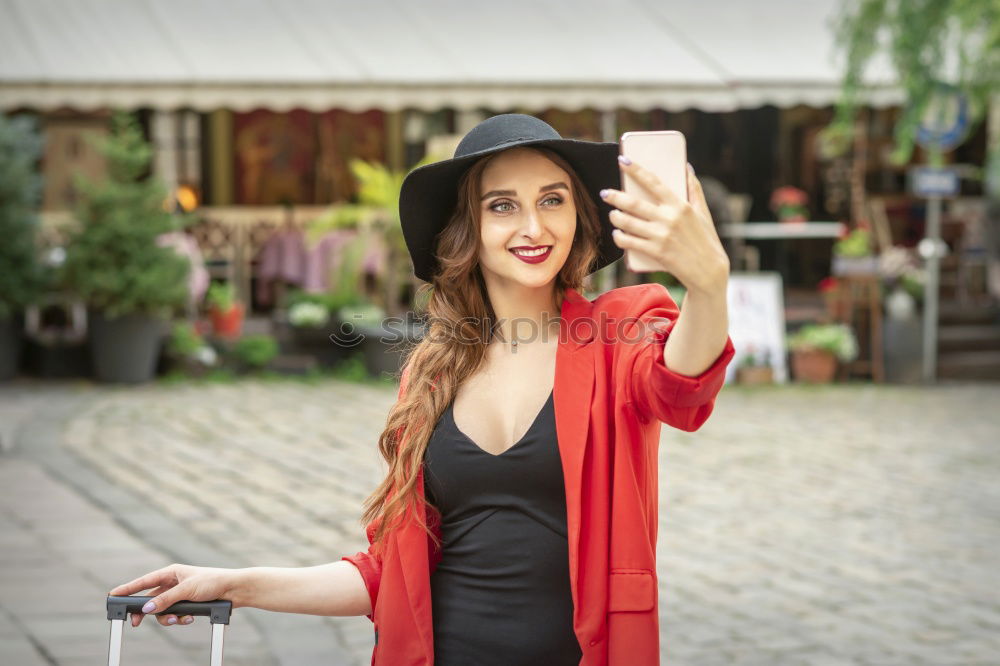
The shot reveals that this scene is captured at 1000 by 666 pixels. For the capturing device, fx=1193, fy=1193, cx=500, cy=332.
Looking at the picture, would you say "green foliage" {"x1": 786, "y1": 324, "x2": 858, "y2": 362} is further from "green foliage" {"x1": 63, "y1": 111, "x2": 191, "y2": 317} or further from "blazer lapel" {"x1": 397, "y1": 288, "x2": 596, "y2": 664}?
"blazer lapel" {"x1": 397, "y1": 288, "x2": 596, "y2": 664}

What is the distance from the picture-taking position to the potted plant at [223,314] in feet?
39.3

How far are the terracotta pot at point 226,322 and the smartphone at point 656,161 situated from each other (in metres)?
10.8

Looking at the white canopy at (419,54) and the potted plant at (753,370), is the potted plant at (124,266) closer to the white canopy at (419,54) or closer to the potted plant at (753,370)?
the white canopy at (419,54)

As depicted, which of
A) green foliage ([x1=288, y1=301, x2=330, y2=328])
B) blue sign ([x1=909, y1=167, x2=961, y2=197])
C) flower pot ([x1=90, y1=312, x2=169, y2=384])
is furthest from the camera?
green foliage ([x1=288, y1=301, x2=330, y2=328])

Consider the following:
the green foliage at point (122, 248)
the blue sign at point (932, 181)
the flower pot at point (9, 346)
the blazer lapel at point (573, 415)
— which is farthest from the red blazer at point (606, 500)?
the blue sign at point (932, 181)

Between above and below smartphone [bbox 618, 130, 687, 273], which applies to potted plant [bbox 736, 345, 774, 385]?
below

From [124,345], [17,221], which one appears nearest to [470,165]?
[124,345]

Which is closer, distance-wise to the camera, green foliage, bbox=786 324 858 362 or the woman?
the woman

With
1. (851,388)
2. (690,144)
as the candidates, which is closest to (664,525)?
(851,388)

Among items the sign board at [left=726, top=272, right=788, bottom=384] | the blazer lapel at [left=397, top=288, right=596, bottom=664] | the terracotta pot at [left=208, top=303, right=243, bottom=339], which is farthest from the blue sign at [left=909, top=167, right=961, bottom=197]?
the blazer lapel at [left=397, top=288, right=596, bottom=664]

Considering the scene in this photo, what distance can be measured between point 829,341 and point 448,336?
10061 millimetres

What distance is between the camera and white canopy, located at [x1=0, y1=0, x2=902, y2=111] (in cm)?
1172

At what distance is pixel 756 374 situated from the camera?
37.9ft

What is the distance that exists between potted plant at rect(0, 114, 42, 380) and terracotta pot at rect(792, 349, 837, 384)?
725cm
